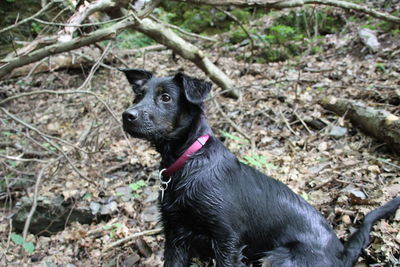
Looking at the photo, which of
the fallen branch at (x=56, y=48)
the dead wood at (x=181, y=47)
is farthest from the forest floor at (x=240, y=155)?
the fallen branch at (x=56, y=48)

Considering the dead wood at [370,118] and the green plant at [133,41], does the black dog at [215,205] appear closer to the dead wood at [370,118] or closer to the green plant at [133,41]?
the dead wood at [370,118]

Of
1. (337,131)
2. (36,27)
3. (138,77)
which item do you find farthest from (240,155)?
(36,27)

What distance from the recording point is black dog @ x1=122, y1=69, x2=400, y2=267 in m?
2.79

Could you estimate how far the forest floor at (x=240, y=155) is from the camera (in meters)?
3.88

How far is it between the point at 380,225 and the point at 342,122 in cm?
241

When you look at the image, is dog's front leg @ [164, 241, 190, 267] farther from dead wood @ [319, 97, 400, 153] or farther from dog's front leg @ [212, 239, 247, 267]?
dead wood @ [319, 97, 400, 153]

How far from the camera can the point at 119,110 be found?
7199 mm

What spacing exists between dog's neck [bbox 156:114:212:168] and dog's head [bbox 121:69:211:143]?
4 cm

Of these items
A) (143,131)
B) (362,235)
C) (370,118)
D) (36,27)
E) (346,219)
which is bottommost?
(346,219)

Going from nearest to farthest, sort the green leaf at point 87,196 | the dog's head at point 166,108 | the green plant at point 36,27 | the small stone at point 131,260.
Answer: the dog's head at point 166,108 → the small stone at point 131,260 → the green leaf at point 87,196 → the green plant at point 36,27

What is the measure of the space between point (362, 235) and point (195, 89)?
2057mm

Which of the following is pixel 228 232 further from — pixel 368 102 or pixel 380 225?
pixel 368 102

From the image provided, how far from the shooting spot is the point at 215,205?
278 centimetres

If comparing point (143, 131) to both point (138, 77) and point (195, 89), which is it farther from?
point (138, 77)
